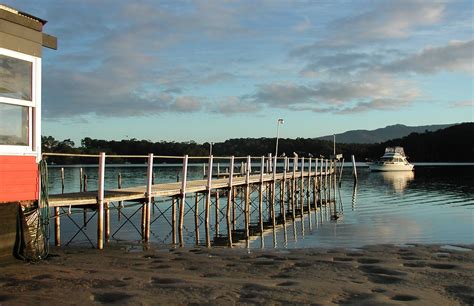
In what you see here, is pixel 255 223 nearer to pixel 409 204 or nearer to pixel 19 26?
pixel 409 204

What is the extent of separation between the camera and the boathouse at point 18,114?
8.47 metres

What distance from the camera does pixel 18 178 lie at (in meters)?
8.78

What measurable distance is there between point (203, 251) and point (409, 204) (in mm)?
25443

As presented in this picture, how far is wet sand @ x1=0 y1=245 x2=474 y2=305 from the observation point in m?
6.79

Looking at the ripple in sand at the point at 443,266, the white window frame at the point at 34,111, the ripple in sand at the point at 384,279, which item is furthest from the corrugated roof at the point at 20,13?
the ripple in sand at the point at 443,266

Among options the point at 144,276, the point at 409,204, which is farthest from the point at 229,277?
the point at 409,204

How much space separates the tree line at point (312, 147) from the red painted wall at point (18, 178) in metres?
91.7

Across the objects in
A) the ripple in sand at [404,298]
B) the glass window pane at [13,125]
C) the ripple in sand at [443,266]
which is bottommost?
the ripple in sand at [443,266]

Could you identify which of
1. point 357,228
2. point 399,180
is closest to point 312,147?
point 399,180

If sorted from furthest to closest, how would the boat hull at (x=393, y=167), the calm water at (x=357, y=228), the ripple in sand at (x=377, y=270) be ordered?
the boat hull at (x=393, y=167) < the calm water at (x=357, y=228) < the ripple in sand at (x=377, y=270)

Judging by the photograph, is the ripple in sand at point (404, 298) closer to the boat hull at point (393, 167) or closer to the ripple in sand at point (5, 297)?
the ripple in sand at point (5, 297)

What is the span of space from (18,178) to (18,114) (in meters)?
1.13

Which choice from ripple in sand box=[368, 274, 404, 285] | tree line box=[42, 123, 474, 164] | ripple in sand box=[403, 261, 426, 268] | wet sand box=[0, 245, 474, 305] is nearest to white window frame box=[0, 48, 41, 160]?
wet sand box=[0, 245, 474, 305]

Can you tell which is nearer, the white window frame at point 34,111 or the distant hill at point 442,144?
the white window frame at point 34,111
